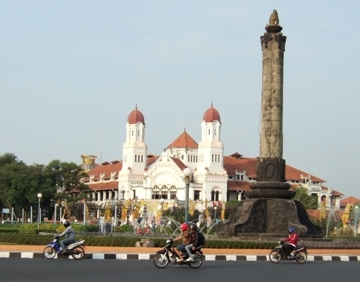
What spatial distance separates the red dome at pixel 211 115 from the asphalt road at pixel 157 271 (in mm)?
93801

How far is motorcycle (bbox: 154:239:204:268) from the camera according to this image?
17.4 metres

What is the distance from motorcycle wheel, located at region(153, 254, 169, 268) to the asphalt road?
0.53 ft

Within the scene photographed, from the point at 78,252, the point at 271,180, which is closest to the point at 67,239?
the point at 78,252

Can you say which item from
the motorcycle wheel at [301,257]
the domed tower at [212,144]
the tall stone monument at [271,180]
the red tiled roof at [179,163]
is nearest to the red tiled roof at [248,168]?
the domed tower at [212,144]

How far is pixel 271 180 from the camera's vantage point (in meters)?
27.8

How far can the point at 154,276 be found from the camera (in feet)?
49.5

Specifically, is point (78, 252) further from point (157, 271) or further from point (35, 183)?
point (35, 183)

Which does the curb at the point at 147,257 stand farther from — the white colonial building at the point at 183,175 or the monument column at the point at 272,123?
the white colonial building at the point at 183,175

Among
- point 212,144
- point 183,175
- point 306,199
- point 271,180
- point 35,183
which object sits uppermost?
point 212,144

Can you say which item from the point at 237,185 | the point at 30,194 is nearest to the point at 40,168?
the point at 30,194

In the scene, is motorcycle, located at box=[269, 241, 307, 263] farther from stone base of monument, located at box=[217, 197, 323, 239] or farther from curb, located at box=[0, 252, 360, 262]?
stone base of monument, located at box=[217, 197, 323, 239]

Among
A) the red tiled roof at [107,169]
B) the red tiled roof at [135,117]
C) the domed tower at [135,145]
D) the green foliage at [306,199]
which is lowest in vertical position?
the green foliage at [306,199]

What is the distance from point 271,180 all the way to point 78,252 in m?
9.87

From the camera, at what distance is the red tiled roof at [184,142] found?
12181 centimetres
